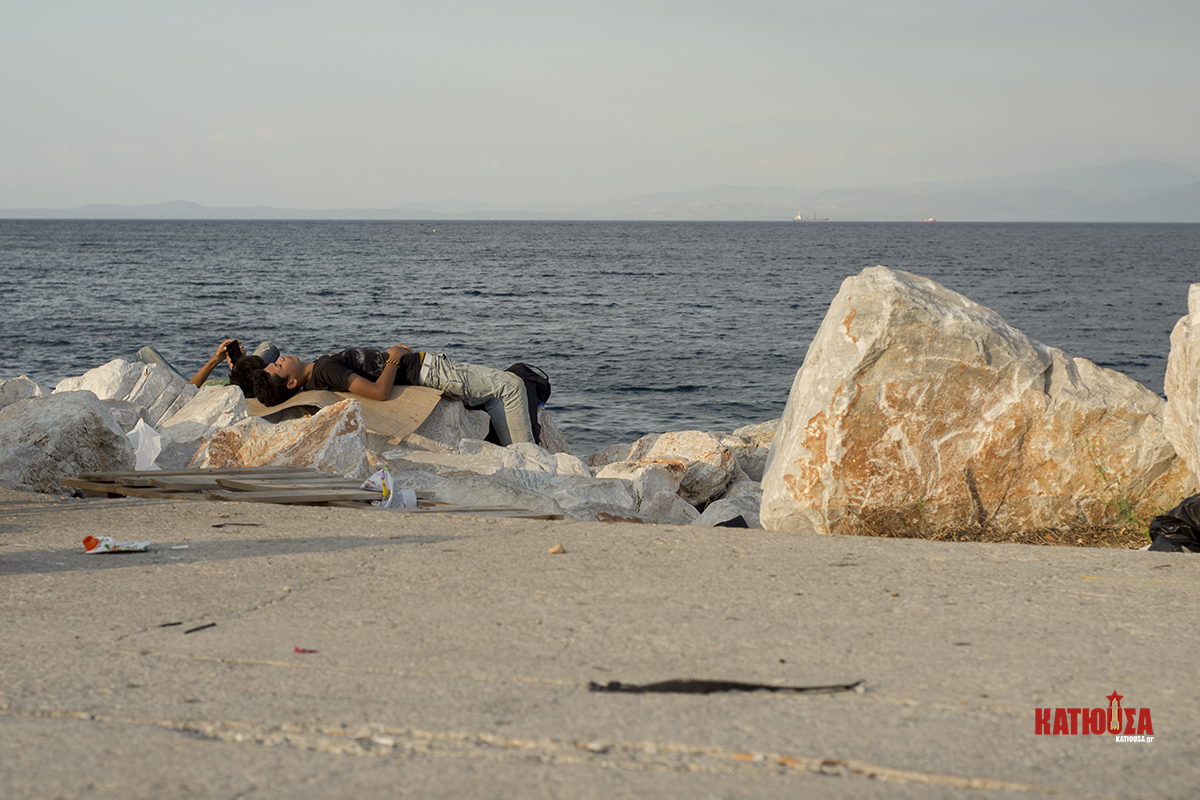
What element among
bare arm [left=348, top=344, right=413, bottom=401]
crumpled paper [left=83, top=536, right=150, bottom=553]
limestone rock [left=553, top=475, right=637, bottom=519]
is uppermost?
bare arm [left=348, top=344, right=413, bottom=401]

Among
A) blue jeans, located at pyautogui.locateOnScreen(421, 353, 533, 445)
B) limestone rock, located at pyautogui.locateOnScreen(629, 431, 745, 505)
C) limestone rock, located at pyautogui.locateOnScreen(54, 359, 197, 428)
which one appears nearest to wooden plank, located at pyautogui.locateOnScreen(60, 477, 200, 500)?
blue jeans, located at pyautogui.locateOnScreen(421, 353, 533, 445)

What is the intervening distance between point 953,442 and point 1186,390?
1.12m

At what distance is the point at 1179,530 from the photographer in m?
4.57

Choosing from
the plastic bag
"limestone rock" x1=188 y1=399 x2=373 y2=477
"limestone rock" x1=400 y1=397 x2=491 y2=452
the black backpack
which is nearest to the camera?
"limestone rock" x1=188 y1=399 x2=373 y2=477

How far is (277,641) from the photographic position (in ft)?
10.1

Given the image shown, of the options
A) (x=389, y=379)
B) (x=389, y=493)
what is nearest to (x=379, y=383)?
(x=389, y=379)

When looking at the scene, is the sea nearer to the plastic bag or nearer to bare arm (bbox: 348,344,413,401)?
bare arm (bbox: 348,344,413,401)

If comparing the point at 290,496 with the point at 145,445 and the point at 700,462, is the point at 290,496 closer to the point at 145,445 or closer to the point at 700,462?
the point at 145,445

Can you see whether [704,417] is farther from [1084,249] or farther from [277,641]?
[1084,249]

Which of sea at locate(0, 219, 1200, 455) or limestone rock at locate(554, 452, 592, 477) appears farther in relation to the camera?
sea at locate(0, 219, 1200, 455)

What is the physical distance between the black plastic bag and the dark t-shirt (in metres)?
5.95

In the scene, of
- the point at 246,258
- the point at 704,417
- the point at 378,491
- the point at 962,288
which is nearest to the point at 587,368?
the point at 704,417

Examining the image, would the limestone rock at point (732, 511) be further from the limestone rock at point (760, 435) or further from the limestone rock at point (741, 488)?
the limestone rock at point (760, 435)

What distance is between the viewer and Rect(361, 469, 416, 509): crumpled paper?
18.6 ft
